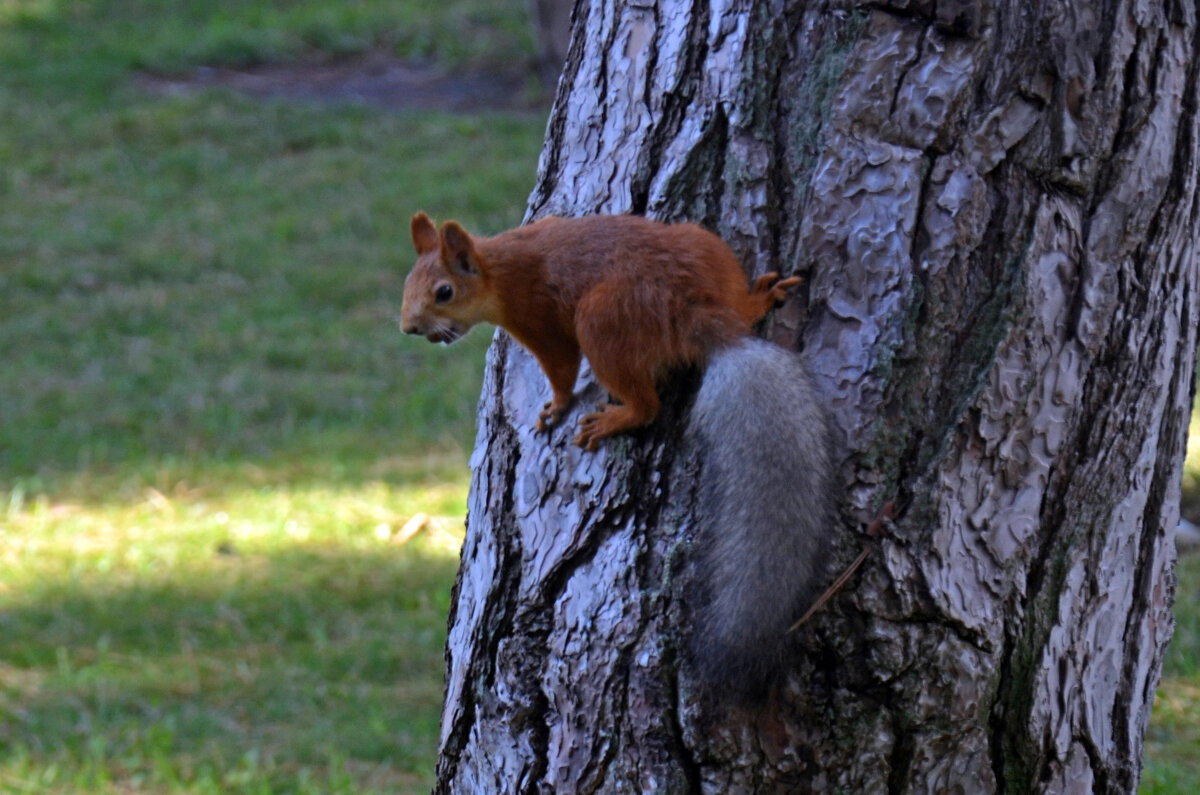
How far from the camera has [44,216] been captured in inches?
349

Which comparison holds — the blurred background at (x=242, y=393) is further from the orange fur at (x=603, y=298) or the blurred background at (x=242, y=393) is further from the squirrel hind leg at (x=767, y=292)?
the squirrel hind leg at (x=767, y=292)

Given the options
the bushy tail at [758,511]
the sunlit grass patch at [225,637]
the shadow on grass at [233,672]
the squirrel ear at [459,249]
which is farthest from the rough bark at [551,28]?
the bushy tail at [758,511]

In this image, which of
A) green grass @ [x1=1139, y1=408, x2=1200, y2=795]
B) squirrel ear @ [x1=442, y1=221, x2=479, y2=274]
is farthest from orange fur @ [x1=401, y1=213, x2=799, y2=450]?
green grass @ [x1=1139, y1=408, x2=1200, y2=795]

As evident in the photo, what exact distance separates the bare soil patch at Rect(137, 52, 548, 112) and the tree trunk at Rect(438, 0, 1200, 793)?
871 cm

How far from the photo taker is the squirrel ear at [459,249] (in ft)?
6.91

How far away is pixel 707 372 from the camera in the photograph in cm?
190

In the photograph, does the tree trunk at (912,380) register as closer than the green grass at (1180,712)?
Yes

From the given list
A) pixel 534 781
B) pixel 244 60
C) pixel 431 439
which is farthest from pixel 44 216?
pixel 534 781

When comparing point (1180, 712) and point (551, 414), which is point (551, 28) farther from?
point (551, 414)

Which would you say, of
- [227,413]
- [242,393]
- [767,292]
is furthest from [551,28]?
[767,292]

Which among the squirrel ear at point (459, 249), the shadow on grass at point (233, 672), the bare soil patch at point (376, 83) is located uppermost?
the bare soil patch at point (376, 83)

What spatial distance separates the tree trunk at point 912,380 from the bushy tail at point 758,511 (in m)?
0.06

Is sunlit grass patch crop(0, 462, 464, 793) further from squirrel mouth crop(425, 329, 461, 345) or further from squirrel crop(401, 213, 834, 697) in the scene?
squirrel crop(401, 213, 834, 697)

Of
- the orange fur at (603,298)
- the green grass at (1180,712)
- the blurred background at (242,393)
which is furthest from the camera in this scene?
the blurred background at (242,393)
